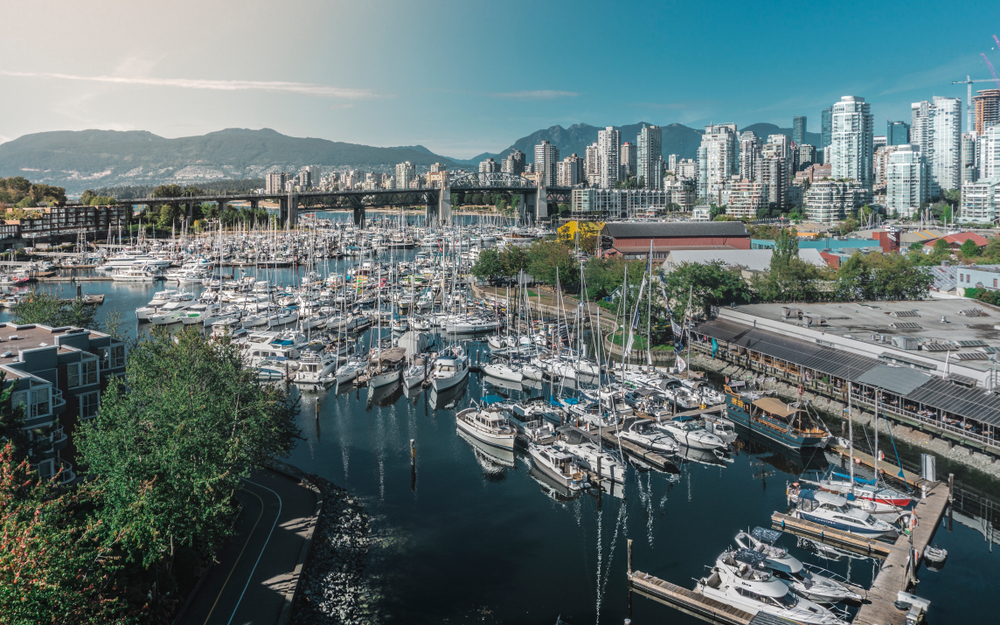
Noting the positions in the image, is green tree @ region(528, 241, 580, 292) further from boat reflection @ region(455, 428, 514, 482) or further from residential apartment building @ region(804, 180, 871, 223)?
residential apartment building @ region(804, 180, 871, 223)

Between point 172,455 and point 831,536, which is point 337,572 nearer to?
point 172,455

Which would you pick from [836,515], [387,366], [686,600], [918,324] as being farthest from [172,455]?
[918,324]

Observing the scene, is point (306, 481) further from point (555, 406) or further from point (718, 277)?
point (718, 277)

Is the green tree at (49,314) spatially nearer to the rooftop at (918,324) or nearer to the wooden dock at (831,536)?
the wooden dock at (831,536)

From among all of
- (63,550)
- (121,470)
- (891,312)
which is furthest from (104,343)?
(891,312)

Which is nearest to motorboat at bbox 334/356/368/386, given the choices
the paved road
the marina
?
the marina

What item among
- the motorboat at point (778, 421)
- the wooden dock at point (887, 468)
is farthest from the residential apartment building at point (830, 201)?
the wooden dock at point (887, 468)
